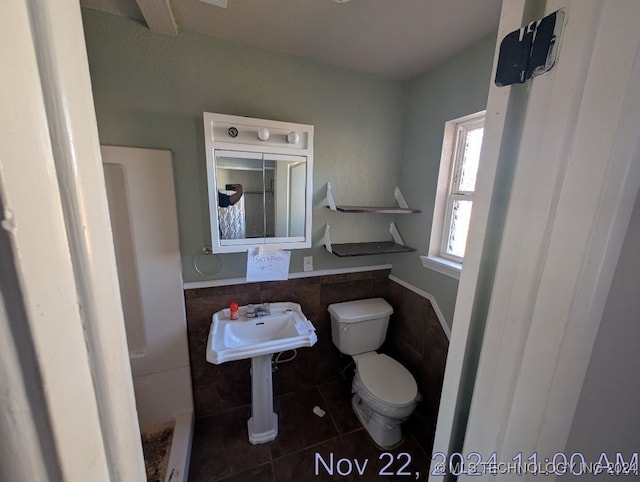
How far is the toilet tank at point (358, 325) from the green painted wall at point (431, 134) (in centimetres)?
33

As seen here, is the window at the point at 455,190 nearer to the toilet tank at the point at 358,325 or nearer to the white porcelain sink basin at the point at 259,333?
the toilet tank at the point at 358,325

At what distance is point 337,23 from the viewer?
1108 mm

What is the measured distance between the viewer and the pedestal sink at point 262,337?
1339 mm

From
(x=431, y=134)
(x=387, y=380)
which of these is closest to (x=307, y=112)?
(x=431, y=134)

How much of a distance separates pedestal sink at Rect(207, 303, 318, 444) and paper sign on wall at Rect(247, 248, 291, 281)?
215 millimetres

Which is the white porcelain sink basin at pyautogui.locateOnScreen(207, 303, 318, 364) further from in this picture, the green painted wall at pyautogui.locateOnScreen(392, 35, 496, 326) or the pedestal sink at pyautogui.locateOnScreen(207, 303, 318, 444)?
the green painted wall at pyautogui.locateOnScreen(392, 35, 496, 326)

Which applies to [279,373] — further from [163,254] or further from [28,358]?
[28,358]

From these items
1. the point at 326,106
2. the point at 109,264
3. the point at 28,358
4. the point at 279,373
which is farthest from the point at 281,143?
the point at 279,373

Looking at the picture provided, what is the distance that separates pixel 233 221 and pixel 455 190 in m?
1.33

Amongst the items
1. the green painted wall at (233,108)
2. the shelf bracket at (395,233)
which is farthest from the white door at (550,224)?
the shelf bracket at (395,233)

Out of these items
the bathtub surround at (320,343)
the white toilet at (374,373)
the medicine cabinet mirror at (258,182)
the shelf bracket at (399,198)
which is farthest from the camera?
→ the shelf bracket at (399,198)

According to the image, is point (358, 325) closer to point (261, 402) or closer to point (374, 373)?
point (374, 373)

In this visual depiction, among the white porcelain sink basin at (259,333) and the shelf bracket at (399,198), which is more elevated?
the shelf bracket at (399,198)

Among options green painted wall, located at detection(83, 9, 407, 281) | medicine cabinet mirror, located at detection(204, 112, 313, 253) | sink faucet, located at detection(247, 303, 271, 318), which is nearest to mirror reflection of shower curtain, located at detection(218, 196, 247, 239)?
medicine cabinet mirror, located at detection(204, 112, 313, 253)
